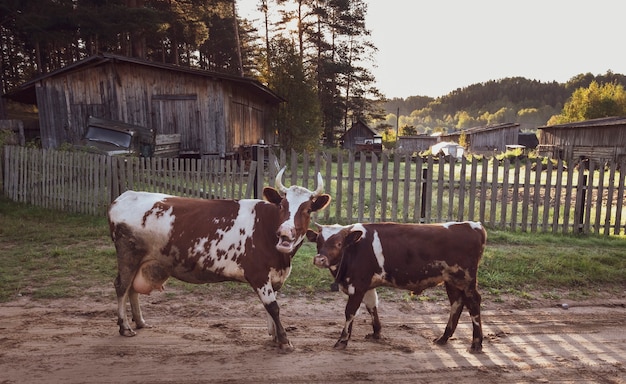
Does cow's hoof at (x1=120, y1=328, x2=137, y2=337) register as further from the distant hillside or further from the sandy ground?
the distant hillside

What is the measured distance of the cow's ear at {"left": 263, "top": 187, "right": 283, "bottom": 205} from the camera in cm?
458

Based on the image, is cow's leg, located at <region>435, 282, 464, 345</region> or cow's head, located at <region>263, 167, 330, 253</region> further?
cow's leg, located at <region>435, 282, 464, 345</region>

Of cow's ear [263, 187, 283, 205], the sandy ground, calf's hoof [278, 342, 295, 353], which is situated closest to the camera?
the sandy ground

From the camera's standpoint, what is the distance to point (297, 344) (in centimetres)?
454

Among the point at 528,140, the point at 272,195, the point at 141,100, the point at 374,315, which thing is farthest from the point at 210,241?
the point at 528,140

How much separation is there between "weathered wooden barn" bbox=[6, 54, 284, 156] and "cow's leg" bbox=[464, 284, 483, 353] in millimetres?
14593

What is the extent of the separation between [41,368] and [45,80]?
17.9m

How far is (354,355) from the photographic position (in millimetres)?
4266

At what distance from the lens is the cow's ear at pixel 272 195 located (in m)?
4.58

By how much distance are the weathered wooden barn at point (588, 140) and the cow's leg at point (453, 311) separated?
24009 millimetres

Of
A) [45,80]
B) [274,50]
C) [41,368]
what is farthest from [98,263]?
[274,50]

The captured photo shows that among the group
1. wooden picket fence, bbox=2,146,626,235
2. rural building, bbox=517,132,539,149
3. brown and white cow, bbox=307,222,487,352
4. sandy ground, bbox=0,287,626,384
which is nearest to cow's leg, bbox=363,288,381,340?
sandy ground, bbox=0,287,626,384

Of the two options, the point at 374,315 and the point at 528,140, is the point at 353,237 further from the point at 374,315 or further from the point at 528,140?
the point at 528,140

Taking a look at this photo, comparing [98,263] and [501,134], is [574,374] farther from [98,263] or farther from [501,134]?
[501,134]
